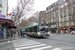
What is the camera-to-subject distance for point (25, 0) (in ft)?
82.0

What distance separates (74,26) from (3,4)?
32978 mm

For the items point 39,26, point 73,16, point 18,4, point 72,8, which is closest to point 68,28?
point 73,16

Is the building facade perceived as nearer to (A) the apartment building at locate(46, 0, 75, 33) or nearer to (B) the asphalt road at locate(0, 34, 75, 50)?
(A) the apartment building at locate(46, 0, 75, 33)

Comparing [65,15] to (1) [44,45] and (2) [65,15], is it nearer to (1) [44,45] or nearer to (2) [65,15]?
(2) [65,15]

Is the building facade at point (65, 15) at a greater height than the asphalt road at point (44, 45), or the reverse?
the building facade at point (65, 15)

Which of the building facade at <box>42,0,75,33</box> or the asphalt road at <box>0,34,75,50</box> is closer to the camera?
the asphalt road at <box>0,34,75,50</box>

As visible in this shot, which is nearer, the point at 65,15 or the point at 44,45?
the point at 44,45

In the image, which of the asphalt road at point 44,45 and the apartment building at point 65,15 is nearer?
the asphalt road at point 44,45

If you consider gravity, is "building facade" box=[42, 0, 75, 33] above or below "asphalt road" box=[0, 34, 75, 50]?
above

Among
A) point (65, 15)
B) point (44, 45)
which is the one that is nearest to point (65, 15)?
point (65, 15)

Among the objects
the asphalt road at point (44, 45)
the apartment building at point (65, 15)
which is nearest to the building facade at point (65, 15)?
the apartment building at point (65, 15)

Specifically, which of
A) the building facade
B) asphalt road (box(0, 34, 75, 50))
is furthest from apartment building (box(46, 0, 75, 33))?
asphalt road (box(0, 34, 75, 50))

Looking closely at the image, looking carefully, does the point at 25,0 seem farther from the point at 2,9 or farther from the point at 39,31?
the point at 39,31

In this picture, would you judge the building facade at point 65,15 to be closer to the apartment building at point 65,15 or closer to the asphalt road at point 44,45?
the apartment building at point 65,15
